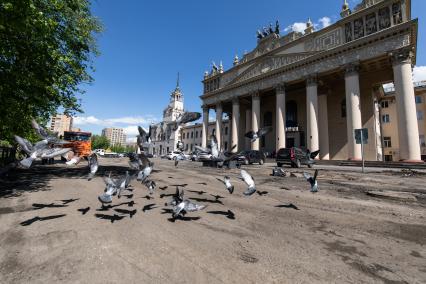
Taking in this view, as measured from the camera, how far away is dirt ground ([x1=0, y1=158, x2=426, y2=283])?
2.45 m

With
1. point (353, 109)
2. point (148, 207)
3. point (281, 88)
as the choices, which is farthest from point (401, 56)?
point (148, 207)

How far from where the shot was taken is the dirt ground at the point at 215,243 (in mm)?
2445

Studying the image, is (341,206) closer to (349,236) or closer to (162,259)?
(349,236)

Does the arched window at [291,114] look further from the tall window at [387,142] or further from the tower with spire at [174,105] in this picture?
the tower with spire at [174,105]

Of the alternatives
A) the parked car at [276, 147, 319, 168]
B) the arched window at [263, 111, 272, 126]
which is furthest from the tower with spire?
the parked car at [276, 147, 319, 168]

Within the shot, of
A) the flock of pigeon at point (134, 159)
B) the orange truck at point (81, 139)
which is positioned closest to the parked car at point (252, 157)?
the orange truck at point (81, 139)

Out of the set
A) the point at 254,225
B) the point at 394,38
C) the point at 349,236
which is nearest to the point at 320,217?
the point at 349,236

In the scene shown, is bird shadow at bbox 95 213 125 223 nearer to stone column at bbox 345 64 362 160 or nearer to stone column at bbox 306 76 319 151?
stone column at bbox 345 64 362 160

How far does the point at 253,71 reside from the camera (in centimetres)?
3994

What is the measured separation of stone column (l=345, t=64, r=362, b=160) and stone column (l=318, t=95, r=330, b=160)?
5.81 meters

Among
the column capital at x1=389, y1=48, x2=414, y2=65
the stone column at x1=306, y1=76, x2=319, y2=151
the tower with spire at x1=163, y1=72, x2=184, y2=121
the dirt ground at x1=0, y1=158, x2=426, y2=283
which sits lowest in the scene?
the dirt ground at x1=0, y1=158, x2=426, y2=283

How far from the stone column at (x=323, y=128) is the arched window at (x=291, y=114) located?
5.58 metres

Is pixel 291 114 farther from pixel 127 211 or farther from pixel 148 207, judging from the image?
pixel 127 211

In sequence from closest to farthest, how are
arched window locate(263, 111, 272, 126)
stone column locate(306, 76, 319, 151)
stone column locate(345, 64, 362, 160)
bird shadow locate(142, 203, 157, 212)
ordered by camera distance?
bird shadow locate(142, 203, 157, 212) → stone column locate(345, 64, 362, 160) → stone column locate(306, 76, 319, 151) → arched window locate(263, 111, 272, 126)
